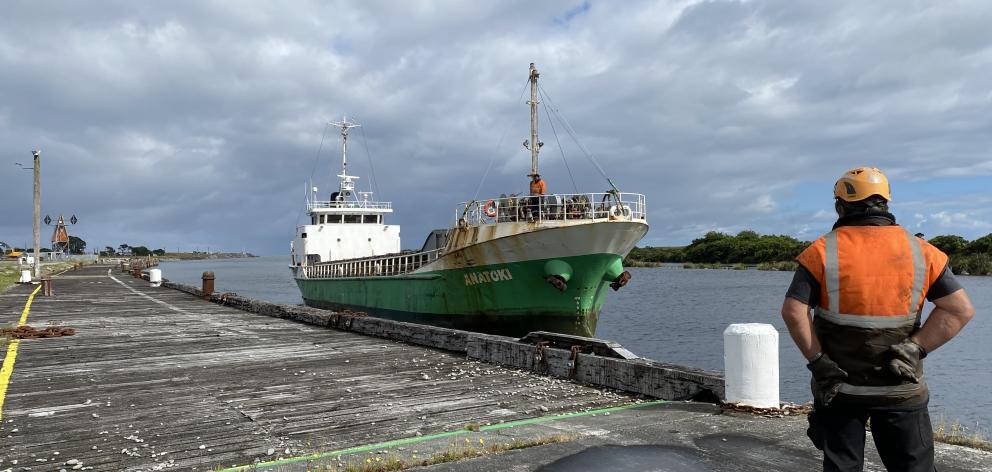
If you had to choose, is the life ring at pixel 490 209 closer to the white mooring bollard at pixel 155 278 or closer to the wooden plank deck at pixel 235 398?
the wooden plank deck at pixel 235 398

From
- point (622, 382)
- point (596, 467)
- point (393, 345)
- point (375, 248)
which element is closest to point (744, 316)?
point (375, 248)

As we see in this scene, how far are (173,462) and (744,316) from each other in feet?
108

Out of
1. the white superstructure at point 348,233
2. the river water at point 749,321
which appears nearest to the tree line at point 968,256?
the river water at point 749,321

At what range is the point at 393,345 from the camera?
483 inches

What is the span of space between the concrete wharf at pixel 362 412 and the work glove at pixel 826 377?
1.83 metres

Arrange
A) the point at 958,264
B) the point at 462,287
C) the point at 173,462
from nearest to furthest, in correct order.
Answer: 1. the point at 173,462
2. the point at 462,287
3. the point at 958,264

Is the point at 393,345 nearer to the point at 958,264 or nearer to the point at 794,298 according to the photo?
the point at 794,298

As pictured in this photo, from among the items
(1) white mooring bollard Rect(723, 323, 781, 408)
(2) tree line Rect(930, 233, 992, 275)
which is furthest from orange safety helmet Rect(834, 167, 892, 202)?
(2) tree line Rect(930, 233, 992, 275)

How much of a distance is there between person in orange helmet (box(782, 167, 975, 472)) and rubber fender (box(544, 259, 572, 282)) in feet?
44.3

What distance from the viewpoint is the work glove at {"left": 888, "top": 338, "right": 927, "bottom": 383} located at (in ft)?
9.60

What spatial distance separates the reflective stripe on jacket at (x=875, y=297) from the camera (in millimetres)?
3018

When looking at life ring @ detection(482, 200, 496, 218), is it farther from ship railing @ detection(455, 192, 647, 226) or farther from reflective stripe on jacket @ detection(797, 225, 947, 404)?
reflective stripe on jacket @ detection(797, 225, 947, 404)

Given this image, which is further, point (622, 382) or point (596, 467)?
point (622, 382)

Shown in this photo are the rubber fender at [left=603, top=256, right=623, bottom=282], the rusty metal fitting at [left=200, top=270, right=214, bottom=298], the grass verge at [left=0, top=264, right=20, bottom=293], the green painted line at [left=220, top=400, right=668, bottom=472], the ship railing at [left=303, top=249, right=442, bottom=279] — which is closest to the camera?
the green painted line at [left=220, top=400, right=668, bottom=472]
